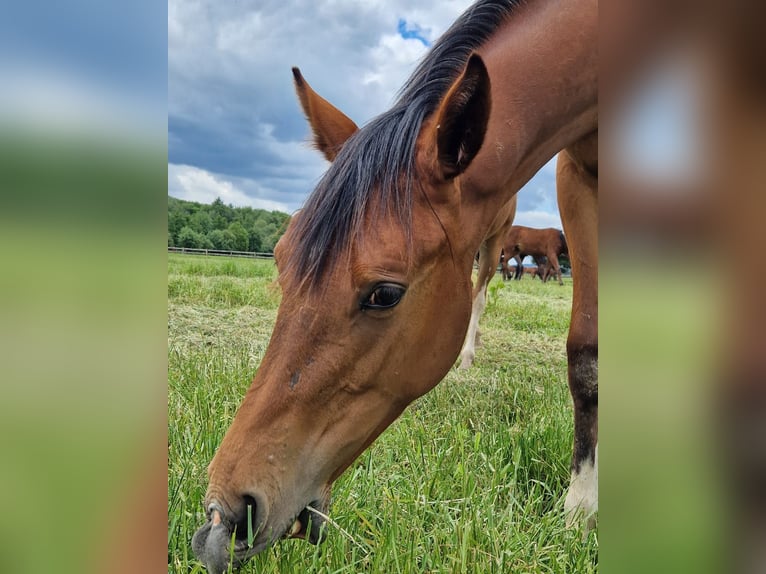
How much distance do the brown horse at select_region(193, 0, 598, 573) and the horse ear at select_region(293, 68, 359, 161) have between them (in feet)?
0.93

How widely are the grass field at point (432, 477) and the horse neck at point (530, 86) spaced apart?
30.4 inches

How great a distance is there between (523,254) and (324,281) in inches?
772

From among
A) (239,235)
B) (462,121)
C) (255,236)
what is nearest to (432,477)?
(462,121)

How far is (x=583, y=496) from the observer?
5.89 ft

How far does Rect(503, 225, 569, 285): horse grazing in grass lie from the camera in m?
18.4

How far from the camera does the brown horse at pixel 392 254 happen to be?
1.16 m

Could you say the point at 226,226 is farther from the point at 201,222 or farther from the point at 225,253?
the point at 225,253

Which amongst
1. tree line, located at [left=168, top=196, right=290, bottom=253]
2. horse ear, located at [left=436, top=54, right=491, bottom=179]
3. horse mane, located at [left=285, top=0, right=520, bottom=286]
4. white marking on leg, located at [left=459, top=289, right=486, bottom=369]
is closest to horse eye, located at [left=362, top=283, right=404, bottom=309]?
horse mane, located at [left=285, top=0, right=520, bottom=286]
